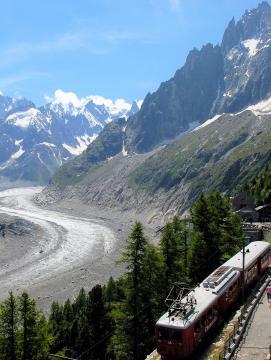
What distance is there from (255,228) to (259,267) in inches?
895

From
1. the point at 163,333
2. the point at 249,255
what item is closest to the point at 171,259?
the point at 249,255

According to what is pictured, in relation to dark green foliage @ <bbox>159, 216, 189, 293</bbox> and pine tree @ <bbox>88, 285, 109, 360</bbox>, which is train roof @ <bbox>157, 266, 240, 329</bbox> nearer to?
dark green foliage @ <bbox>159, 216, 189, 293</bbox>

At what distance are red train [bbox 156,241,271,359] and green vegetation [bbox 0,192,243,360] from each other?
7.48m

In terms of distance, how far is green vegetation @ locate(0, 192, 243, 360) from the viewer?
4053cm

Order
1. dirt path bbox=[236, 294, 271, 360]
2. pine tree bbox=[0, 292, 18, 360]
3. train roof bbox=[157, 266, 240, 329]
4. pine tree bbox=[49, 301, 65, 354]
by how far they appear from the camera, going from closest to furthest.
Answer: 1. dirt path bbox=[236, 294, 271, 360]
2. train roof bbox=[157, 266, 240, 329]
3. pine tree bbox=[0, 292, 18, 360]
4. pine tree bbox=[49, 301, 65, 354]

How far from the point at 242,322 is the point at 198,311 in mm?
4350

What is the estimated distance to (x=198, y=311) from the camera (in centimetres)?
3316

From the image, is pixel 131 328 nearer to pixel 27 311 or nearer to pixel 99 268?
pixel 27 311

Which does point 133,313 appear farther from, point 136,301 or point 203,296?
point 203,296

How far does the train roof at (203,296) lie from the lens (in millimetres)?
32094

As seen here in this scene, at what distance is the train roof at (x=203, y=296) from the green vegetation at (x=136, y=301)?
726 cm

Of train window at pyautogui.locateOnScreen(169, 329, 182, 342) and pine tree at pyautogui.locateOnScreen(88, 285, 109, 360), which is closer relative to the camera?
train window at pyautogui.locateOnScreen(169, 329, 182, 342)

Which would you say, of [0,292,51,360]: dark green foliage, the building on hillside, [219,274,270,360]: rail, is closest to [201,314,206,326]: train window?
[219,274,270,360]: rail

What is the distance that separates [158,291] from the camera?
48781mm
